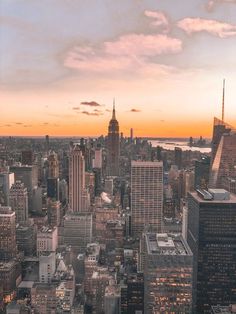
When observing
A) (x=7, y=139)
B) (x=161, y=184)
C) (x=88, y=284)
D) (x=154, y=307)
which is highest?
(x=7, y=139)

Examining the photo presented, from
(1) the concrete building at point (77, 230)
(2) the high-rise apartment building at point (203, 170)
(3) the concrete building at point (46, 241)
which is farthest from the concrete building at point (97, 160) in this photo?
(3) the concrete building at point (46, 241)

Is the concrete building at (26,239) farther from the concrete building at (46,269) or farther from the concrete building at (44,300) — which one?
the concrete building at (44,300)

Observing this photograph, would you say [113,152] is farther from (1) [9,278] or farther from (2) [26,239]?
(1) [9,278]

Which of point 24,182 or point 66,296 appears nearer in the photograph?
point 66,296

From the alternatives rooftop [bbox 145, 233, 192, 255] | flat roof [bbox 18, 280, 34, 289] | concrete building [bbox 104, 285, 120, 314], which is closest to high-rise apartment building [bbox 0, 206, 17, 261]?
flat roof [bbox 18, 280, 34, 289]

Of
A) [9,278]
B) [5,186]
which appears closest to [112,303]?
[9,278]

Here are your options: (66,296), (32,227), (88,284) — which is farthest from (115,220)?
(66,296)

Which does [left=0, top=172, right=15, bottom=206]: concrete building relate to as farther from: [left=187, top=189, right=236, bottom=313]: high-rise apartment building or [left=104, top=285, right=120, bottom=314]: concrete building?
[left=187, top=189, right=236, bottom=313]: high-rise apartment building

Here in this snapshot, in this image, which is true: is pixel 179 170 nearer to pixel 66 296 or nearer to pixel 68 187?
pixel 68 187
